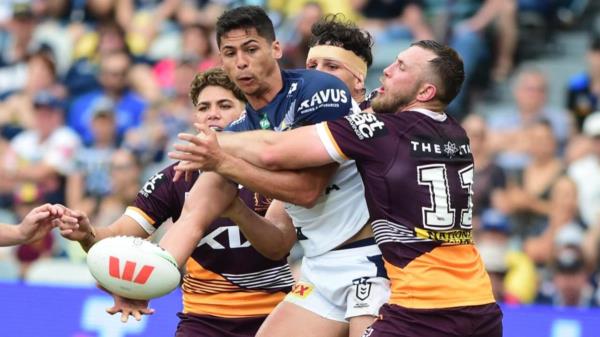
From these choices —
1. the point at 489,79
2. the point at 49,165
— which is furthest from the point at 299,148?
the point at 49,165

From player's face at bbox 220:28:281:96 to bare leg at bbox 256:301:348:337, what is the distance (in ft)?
3.82

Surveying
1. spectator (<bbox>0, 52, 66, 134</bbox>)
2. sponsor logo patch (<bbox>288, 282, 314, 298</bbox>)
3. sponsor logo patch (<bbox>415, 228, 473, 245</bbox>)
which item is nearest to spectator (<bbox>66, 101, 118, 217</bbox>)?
spectator (<bbox>0, 52, 66, 134</bbox>)

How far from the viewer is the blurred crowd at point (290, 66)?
10656mm

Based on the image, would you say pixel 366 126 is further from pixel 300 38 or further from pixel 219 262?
pixel 300 38

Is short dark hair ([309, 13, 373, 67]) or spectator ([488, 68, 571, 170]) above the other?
spectator ([488, 68, 571, 170])

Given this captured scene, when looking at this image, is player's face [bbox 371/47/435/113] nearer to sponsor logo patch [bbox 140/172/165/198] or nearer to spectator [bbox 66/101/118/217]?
sponsor logo patch [bbox 140/172/165/198]

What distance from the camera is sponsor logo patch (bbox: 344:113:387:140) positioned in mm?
5852

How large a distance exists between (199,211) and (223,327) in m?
1.57

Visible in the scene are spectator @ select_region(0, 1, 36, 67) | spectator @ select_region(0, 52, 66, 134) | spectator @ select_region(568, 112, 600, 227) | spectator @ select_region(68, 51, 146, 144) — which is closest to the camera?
spectator @ select_region(568, 112, 600, 227)

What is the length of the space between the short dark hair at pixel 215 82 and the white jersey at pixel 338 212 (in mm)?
→ 1209

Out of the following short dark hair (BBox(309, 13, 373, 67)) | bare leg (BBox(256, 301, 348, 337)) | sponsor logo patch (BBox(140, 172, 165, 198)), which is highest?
short dark hair (BBox(309, 13, 373, 67))

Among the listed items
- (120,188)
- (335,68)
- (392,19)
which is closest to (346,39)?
(335,68)

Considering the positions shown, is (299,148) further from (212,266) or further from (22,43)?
(22,43)

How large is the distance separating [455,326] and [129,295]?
1.50 metres
